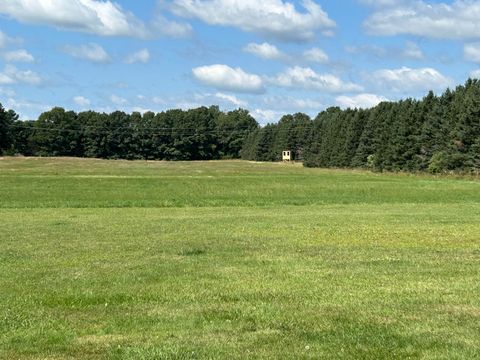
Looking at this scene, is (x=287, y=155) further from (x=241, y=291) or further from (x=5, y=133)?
(x=241, y=291)

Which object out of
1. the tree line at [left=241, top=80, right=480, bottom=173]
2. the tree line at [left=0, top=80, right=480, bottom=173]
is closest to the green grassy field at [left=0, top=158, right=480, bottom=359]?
the tree line at [left=241, top=80, right=480, bottom=173]

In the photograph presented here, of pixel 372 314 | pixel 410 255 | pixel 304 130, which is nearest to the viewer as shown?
pixel 372 314

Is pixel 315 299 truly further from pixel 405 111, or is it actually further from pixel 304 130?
pixel 304 130

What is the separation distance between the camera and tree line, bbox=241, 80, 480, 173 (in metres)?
87.4

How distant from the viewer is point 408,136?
344ft

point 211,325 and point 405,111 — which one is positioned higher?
point 405,111

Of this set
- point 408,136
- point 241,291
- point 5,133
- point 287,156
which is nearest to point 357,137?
point 408,136

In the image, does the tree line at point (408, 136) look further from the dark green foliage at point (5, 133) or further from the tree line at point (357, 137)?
the dark green foliage at point (5, 133)

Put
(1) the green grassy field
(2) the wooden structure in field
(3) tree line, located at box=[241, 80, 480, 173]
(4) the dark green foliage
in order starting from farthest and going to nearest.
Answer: (2) the wooden structure in field < (4) the dark green foliage < (3) tree line, located at box=[241, 80, 480, 173] < (1) the green grassy field

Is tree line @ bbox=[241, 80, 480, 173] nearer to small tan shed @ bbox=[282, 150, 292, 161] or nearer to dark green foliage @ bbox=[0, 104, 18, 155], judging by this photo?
small tan shed @ bbox=[282, 150, 292, 161]

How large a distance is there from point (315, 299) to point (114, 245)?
9677 mm

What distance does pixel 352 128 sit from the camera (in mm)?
136875

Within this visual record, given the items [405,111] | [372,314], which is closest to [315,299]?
[372,314]

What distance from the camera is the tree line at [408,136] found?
87375 mm
